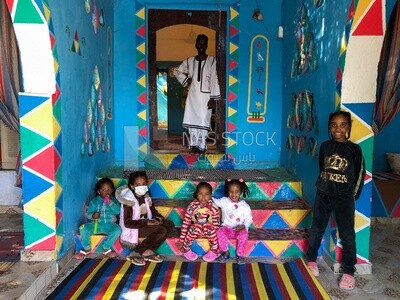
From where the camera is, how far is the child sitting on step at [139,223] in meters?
3.51

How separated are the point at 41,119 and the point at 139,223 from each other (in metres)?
1.21

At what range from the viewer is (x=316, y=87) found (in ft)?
12.4

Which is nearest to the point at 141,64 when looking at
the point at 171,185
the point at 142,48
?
the point at 142,48

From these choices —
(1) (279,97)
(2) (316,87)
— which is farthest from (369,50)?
(1) (279,97)

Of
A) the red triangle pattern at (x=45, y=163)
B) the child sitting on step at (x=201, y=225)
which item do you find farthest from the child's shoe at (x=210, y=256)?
the red triangle pattern at (x=45, y=163)

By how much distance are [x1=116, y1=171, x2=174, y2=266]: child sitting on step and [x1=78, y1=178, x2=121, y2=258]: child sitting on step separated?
0.11 metres

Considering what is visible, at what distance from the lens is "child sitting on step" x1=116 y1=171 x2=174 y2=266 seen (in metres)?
3.51

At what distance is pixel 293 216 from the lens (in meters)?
3.88

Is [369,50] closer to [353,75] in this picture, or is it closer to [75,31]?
[353,75]

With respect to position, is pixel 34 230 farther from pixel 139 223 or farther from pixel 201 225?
pixel 201 225

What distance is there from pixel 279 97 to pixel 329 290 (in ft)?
10.1

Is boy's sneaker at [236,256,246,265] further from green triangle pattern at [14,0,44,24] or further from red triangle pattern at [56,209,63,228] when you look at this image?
green triangle pattern at [14,0,44,24]

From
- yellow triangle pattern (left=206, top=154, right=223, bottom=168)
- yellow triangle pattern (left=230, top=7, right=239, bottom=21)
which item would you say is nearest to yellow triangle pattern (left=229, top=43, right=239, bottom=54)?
yellow triangle pattern (left=230, top=7, right=239, bottom=21)

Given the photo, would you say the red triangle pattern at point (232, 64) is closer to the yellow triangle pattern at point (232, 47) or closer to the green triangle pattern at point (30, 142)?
the yellow triangle pattern at point (232, 47)
